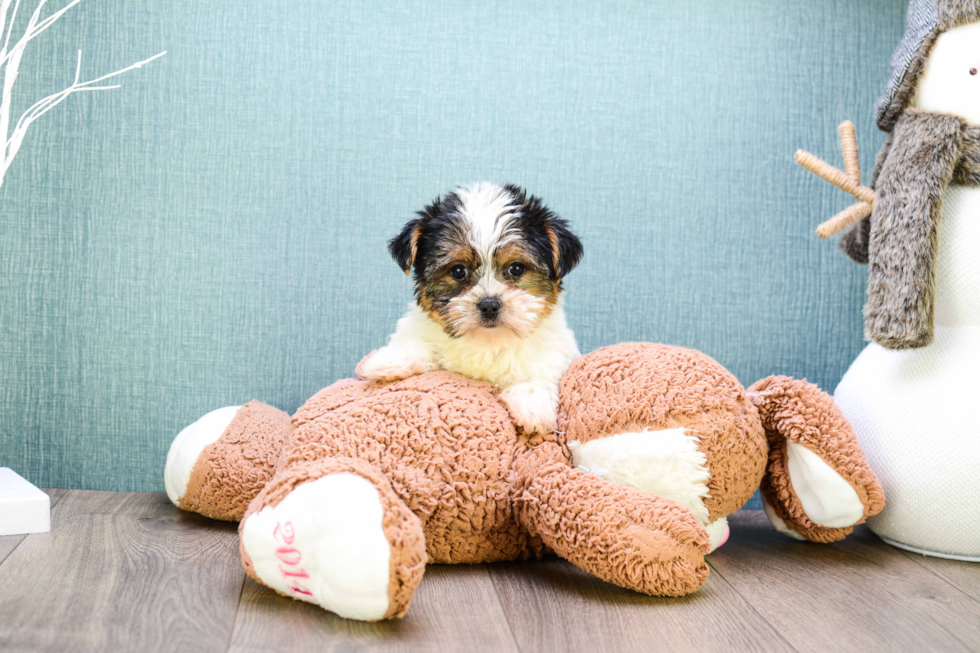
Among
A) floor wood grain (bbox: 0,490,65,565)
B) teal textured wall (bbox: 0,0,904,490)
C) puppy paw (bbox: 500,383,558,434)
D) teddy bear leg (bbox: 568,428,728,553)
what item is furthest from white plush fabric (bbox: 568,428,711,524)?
floor wood grain (bbox: 0,490,65,565)

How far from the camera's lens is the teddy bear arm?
139 cm

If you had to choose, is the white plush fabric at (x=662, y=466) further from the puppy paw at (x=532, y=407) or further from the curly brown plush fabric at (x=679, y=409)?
the puppy paw at (x=532, y=407)

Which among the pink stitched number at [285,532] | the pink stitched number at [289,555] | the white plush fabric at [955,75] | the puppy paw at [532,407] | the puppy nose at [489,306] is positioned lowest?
the pink stitched number at [289,555]

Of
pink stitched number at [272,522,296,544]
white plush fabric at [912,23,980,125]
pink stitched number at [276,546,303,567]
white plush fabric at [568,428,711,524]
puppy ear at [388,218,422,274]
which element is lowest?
pink stitched number at [276,546,303,567]

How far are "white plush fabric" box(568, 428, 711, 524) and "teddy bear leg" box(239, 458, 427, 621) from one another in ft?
1.50

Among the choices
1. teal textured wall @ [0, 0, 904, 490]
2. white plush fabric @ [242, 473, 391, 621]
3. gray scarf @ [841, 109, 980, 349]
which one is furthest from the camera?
teal textured wall @ [0, 0, 904, 490]

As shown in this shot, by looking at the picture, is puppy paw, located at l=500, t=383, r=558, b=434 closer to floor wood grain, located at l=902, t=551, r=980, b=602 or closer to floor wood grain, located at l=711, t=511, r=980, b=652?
floor wood grain, located at l=711, t=511, r=980, b=652

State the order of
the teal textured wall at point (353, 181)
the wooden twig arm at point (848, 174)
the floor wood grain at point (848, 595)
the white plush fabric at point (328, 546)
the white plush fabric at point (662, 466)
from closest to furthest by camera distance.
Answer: the white plush fabric at point (328, 546)
the floor wood grain at point (848, 595)
the white plush fabric at point (662, 466)
the wooden twig arm at point (848, 174)
the teal textured wall at point (353, 181)

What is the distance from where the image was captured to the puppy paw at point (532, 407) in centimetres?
161

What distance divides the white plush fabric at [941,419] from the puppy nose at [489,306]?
893mm

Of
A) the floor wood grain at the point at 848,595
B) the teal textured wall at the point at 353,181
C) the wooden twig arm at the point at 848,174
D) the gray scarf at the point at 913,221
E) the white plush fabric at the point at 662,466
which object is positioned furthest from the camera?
the teal textured wall at the point at 353,181

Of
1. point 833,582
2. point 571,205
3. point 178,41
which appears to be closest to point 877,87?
point 571,205

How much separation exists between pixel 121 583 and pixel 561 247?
1.06 m

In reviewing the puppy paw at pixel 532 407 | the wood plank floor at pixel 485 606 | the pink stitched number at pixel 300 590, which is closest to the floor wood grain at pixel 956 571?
the wood plank floor at pixel 485 606
